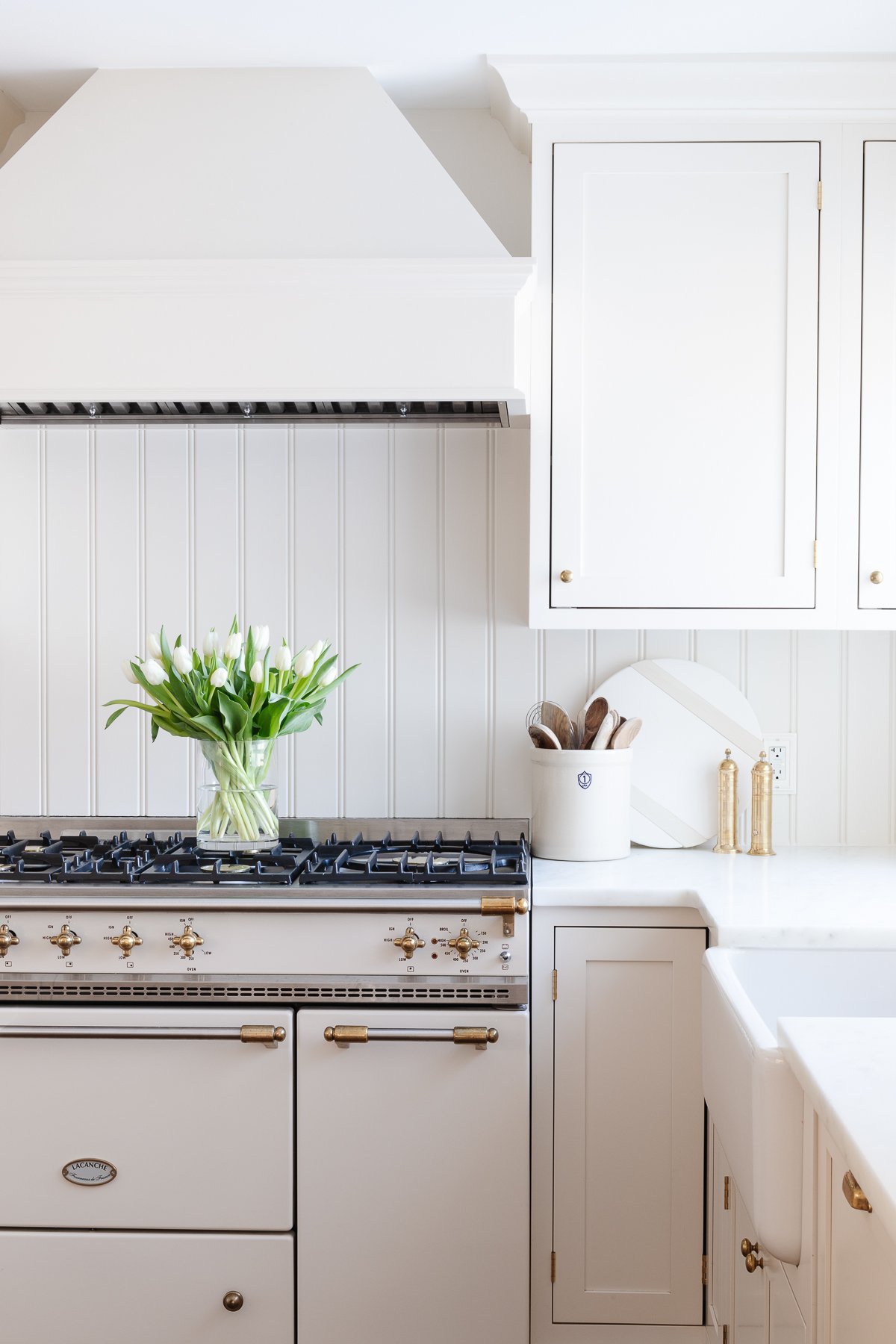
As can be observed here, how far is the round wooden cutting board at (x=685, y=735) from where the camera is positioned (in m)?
2.25

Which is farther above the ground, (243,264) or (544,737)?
(243,264)

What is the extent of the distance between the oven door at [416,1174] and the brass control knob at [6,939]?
0.52 m

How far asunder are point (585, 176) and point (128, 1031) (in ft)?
5.85

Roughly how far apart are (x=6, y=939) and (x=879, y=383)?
190 centimetres

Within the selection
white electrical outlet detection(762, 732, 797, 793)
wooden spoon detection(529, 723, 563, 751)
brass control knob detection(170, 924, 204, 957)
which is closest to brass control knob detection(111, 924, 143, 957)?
brass control knob detection(170, 924, 204, 957)

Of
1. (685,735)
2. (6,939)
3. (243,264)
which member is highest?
(243,264)

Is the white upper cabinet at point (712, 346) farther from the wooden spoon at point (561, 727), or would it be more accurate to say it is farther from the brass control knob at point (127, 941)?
the brass control knob at point (127, 941)

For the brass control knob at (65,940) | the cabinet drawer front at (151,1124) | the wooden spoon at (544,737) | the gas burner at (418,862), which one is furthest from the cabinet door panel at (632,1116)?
the brass control knob at (65,940)

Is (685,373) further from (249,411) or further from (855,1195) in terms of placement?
(855,1195)

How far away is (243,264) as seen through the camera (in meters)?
1.85

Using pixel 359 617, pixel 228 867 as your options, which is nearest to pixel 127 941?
pixel 228 867

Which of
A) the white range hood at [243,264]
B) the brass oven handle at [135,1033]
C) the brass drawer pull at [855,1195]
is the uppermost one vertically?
the white range hood at [243,264]

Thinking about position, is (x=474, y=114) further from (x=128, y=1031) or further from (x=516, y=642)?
(x=128, y=1031)

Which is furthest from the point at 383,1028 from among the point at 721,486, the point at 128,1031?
the point at 721,486
